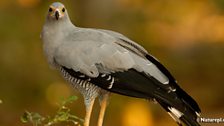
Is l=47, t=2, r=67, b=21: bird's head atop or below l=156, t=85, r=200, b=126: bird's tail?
atop

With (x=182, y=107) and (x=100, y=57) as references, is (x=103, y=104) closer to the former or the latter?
(x=100, y=57)

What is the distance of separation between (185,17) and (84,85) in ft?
26.4

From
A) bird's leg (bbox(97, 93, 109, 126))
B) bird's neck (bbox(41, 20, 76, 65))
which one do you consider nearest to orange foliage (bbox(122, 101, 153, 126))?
bird's leg (bbox(97, 93, 109, 126))

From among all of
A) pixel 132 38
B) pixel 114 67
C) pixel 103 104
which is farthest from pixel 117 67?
pixel 132 38

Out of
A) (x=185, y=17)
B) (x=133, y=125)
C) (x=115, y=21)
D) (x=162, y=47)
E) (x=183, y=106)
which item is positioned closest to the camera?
(x=183, y=106)

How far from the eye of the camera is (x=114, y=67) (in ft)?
13.4

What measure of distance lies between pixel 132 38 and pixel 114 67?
6.12 metres

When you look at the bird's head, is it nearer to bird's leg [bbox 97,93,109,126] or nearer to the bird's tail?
bird's leg [bbox 97,93,109,126]

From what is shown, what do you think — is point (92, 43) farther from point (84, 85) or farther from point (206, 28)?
point (206, 28)

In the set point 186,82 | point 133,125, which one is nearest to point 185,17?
point 186,82

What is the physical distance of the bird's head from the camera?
414 centimetres

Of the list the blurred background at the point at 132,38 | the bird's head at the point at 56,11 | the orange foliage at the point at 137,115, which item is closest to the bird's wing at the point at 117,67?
the bird's head at the point at 56,11

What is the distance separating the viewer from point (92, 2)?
10.7m

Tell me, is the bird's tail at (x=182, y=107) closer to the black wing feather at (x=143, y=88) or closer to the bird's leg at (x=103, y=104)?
the black wing feather at (x=143, y=88)
